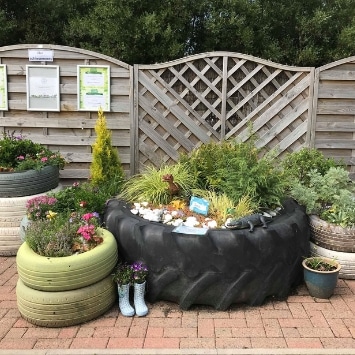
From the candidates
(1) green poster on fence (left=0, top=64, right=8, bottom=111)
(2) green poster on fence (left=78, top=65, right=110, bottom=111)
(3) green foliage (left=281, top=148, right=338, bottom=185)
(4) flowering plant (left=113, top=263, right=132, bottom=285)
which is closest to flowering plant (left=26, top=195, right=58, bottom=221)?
(4) flowering plant (left=113, top=263, right=132, bottom=285)

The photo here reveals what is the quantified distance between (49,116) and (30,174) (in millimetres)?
1827

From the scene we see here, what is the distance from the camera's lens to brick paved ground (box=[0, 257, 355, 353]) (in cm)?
302

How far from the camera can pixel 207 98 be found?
6.35 m

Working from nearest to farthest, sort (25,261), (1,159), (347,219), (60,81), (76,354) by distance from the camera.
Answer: (76,354)
(25,261)
(347,219)
(1,159)
(60,81)

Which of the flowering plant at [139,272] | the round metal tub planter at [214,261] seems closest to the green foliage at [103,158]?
the round metal tub planter at [214,261]

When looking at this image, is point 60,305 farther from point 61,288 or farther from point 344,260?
point 344,260

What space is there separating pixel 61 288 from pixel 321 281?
2192mm

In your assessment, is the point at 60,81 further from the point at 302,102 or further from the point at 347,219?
the point at 347,219

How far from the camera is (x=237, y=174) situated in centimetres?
412

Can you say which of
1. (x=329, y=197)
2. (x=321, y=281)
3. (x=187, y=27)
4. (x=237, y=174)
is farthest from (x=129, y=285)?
(x=187, y=27)

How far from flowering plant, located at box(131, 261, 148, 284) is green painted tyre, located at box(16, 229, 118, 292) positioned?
29cm

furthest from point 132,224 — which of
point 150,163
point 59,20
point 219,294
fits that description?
point 59,20

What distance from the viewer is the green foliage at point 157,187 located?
13.9 feet

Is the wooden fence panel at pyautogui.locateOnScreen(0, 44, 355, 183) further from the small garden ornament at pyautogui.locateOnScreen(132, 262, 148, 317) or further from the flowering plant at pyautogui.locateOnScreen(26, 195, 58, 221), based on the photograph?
the small garden ornament at pyautogui.locateOnScreen(132, 262, 148, 317)
